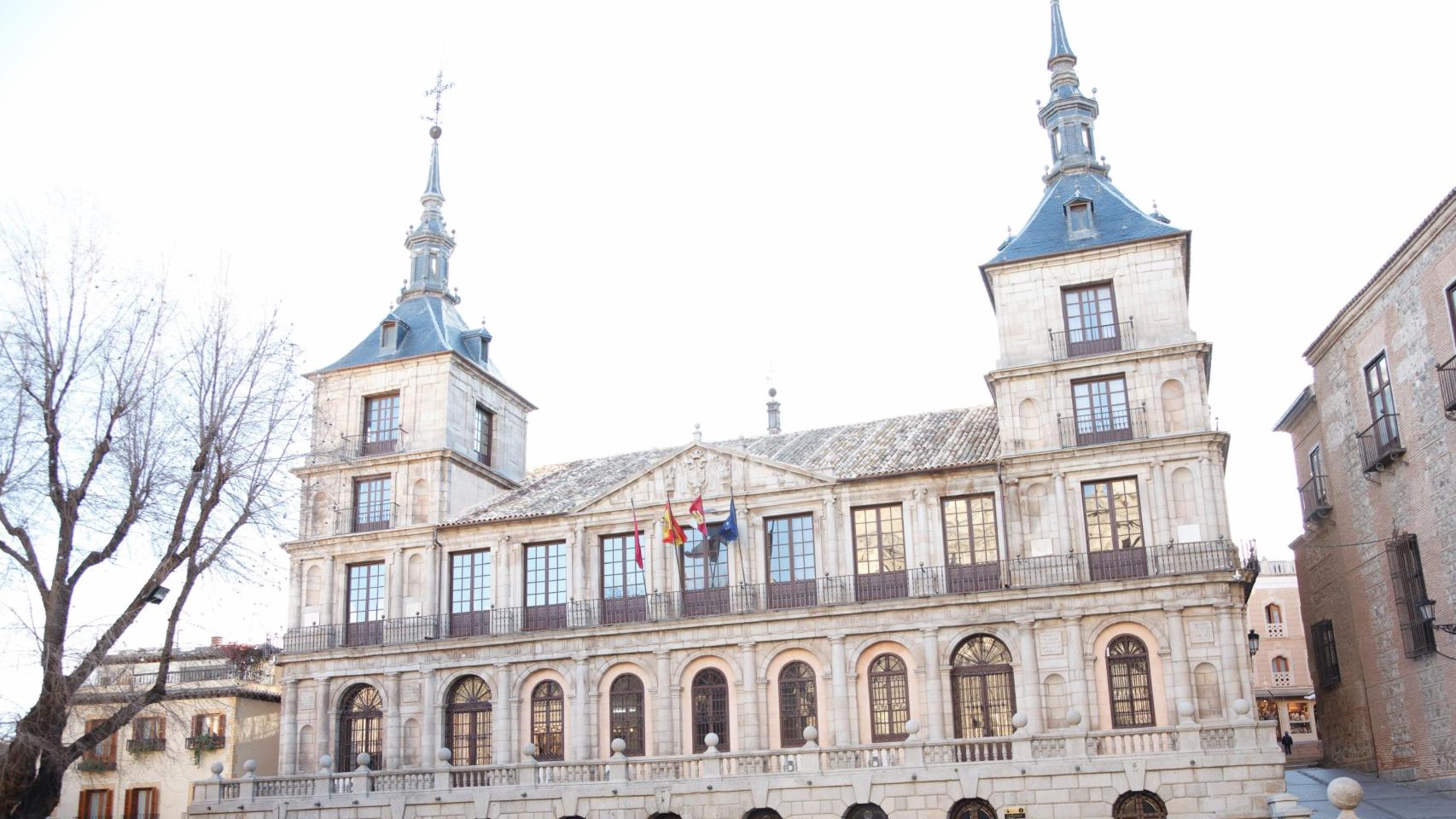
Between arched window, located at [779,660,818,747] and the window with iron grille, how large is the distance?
1401 cm

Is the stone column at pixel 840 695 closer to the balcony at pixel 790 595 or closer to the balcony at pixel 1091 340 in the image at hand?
the balcony at pixel 790 595

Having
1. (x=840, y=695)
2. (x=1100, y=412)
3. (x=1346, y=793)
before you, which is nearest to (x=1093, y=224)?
(x=1100, y=412)

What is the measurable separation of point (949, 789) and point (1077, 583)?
554 cm

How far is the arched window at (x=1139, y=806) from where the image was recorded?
26.0 meters

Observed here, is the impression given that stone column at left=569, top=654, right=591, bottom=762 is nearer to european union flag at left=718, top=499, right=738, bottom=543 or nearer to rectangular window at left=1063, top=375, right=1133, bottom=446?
european union flag at left=718, top=499, right=738, bottom=543

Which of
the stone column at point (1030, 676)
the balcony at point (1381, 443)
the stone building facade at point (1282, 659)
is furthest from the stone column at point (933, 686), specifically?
the stone building facade at point (1282, 659)

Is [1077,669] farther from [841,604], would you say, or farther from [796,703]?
[796,703]

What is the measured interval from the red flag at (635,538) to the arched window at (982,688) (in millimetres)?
8234

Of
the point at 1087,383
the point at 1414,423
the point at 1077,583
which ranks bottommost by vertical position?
the point at 1077,583

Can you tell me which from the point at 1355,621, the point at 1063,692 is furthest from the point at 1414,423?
the point at 1063,692

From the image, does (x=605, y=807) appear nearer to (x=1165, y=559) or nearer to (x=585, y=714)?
(x=585, y=714)

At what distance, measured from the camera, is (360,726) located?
113 ft

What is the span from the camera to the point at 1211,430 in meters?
29.3

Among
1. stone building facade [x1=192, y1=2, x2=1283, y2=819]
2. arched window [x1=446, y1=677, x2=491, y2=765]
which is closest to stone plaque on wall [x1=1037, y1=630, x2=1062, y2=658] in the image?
stone building facade [x1=192, y1=2, x2=1283, y2=819]
